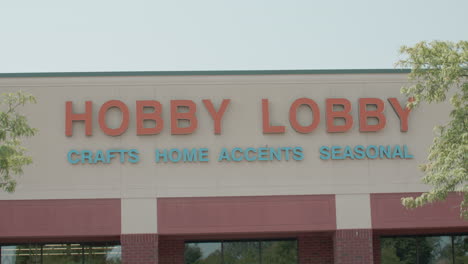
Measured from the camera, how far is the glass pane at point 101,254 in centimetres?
2350

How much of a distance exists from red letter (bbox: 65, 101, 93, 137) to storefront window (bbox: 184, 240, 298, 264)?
5131 mm

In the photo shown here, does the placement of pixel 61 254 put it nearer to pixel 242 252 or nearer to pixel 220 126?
pixel 242 252

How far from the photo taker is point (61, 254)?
2367 centimetres

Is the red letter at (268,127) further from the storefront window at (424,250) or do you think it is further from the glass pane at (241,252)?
the storefront window at (424,250)

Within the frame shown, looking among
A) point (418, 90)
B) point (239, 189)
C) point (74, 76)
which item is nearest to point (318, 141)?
point (239, 189)

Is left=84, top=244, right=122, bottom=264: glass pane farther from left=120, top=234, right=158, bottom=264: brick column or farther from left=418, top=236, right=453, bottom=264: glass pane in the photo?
left=418, top=236, right=453, bottom=264: glass pane

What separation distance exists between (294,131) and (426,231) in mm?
5717


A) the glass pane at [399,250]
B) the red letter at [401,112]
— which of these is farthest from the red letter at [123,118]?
the glass pane at [399,250]

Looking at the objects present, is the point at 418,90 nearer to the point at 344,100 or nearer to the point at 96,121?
the point at 344,100

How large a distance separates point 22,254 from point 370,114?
11.9 m

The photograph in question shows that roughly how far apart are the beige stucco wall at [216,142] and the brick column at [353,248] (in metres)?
1.10

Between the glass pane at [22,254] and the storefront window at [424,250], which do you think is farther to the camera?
the storefront window at [424,250]

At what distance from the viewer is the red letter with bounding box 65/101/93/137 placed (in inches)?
866

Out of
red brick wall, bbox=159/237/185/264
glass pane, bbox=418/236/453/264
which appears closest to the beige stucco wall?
red brick wall, bbox=159/237/185/264
